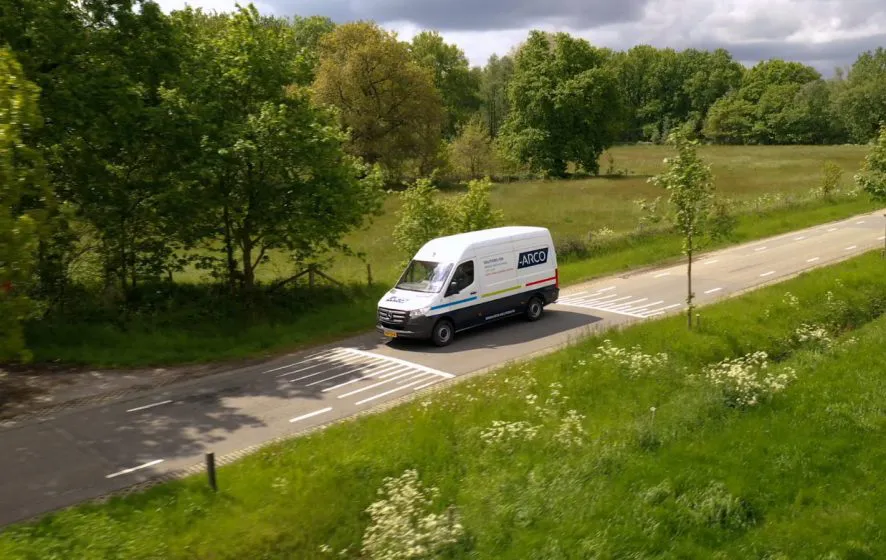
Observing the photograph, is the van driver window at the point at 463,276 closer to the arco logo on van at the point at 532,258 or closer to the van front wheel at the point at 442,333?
the van front wheel at the point at 442,333

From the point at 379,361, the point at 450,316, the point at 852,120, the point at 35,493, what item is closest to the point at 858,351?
the point at 450,316

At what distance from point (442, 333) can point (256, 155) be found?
6.36 metres

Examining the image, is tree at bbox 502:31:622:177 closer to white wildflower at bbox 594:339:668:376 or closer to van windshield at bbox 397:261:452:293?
van windshield at bbox 397:261:452:293

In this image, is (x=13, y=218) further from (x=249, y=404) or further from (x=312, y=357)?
(x=312, y=357)

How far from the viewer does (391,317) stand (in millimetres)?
17297

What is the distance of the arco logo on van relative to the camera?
63.0 feet

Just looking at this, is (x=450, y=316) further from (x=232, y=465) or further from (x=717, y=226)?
(x=232, y=465)

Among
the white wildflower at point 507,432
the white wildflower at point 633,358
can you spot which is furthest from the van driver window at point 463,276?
the white wildflower at point 507,432

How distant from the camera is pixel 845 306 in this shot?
63.8 ft

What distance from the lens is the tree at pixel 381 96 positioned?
5269 centimetres

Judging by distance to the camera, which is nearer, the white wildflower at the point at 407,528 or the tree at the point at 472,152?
the white wildflower at the point at 407,528

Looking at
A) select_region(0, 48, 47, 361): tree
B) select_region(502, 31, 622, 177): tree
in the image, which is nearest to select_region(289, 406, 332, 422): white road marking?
select_region(0, 48, 47, 361): tree

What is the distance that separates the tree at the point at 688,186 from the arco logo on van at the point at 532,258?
3737 mm

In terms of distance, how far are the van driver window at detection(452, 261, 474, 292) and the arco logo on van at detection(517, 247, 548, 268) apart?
5.70 feet
